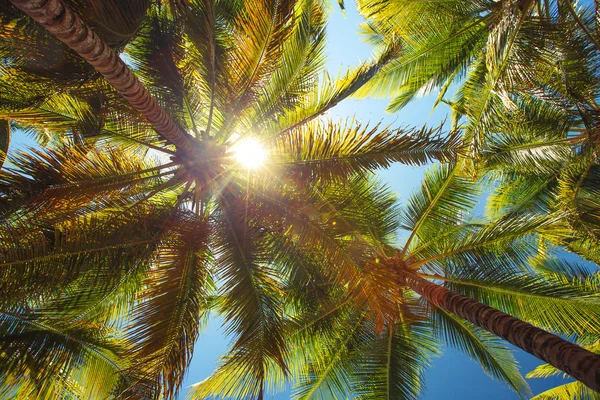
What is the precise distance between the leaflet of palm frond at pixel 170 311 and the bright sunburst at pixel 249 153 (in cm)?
116

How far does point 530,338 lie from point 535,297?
229 cm

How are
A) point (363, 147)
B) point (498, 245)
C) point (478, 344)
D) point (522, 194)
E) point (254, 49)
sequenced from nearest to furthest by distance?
point (363, 147) → point (254, 49) → point (498, 245) → point (478, 344) → point (522, 194)

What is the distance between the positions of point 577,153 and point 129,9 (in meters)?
7.88

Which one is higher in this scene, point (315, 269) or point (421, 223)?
point (421, 223)

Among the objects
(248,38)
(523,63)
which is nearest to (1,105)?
(248,38)

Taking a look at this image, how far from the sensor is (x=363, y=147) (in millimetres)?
4566

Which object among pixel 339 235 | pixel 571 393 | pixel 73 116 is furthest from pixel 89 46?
pixel 571 393

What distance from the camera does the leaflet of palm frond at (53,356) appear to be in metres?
4.57

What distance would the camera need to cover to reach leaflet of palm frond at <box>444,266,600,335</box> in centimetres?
528

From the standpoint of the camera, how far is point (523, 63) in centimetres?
616

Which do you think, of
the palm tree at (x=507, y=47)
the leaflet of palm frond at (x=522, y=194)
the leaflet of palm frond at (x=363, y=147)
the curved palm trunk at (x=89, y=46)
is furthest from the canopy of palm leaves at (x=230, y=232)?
the leaflet of palm frond at (x=522, y=194)

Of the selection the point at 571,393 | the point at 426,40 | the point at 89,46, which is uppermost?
the point at 426,40

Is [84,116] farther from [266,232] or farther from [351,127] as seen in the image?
[351,127]

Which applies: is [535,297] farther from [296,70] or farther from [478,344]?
[296,70]
